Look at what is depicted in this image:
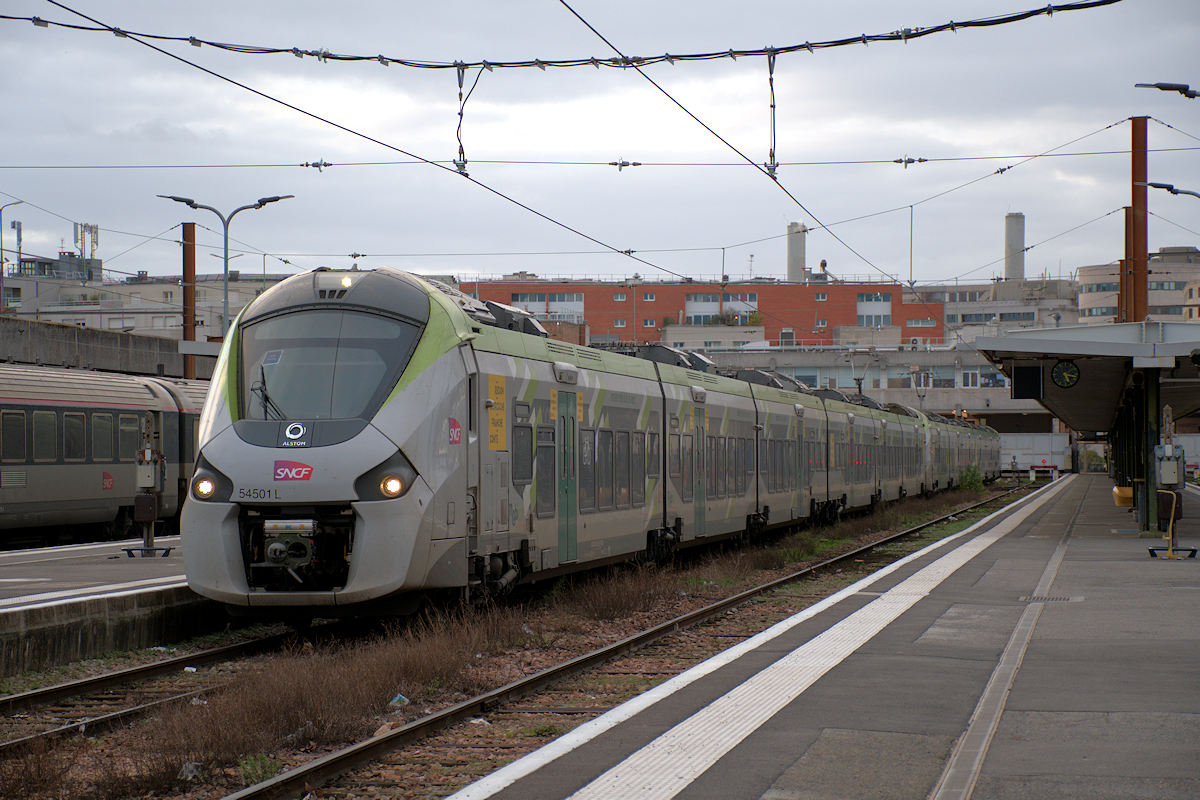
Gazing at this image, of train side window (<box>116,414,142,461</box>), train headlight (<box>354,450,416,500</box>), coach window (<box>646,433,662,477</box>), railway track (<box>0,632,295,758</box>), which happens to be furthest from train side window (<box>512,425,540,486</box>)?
train side window (<box>116,414,142,461</box>)

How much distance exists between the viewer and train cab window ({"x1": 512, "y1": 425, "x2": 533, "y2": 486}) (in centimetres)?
1331

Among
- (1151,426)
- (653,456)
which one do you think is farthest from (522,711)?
(1151,426)

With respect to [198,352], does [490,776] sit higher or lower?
lower

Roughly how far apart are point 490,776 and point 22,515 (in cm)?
1805

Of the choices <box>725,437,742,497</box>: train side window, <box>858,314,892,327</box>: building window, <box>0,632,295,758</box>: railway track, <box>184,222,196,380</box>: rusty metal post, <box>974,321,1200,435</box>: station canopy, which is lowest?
<box>0,632,295,758</box>: railway track

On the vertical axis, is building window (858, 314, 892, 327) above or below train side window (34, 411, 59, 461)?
above

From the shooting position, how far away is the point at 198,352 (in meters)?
24.0

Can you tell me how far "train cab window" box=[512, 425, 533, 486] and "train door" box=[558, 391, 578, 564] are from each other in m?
0.94

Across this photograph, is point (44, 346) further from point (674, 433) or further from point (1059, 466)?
point (1059, 466)

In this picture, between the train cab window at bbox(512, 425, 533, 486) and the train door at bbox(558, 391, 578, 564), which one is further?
the train door at bbox(558, 391, 578, 564)

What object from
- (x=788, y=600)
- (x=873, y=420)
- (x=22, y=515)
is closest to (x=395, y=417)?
(x=788, y=600)

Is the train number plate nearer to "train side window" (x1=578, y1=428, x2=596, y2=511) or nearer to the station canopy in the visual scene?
"train side window" (x1=578, y1=428, x2=596, y2=511)

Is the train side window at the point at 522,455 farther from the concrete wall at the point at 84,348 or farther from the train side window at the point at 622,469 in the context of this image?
Answer: the concrete wall at the point at 84,348

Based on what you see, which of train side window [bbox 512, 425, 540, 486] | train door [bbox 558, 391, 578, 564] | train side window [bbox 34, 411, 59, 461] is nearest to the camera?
train side window [bbox 512, 425, 540, 486]
